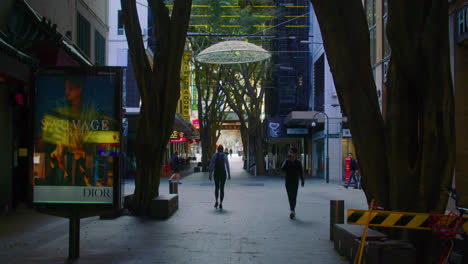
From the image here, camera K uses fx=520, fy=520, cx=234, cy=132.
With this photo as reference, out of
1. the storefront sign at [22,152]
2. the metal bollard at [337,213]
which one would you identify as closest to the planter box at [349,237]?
the metal bollard at [337,213]

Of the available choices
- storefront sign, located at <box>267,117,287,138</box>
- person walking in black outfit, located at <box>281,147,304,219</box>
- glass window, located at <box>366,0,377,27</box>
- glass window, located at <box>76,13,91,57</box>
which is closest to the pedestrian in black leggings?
person walking in black outfit, located at <box>281,147,304,219</box>

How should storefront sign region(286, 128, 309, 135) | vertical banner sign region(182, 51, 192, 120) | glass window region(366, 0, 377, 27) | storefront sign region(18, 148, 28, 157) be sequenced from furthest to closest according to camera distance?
vertical banner sign region(182, 51, 192, 120), storefront sign region(286, 128, 309, 135), glass window region(366, 0, 377, 27), storefront sign region(18, 148, 28, 157)

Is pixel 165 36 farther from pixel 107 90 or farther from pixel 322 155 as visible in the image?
pixel 322 155

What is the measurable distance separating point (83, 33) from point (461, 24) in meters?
13.6

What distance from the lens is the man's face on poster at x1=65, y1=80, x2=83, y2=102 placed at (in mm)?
→ 7559

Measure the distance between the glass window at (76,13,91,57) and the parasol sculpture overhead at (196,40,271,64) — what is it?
16.1 ft

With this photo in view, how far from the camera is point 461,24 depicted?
14875mm

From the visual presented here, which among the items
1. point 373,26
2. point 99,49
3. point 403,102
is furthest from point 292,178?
point 373,26

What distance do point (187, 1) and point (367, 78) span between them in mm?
6252

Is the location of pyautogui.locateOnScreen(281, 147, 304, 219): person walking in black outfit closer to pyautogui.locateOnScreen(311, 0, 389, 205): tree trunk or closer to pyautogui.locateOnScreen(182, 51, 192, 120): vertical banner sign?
pyautogui.locateOnScreen(311, 0, 389, 205): tree trunk

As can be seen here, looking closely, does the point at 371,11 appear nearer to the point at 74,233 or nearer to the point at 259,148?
the point at 259,148

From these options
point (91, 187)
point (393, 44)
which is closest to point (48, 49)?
point (91, 187)

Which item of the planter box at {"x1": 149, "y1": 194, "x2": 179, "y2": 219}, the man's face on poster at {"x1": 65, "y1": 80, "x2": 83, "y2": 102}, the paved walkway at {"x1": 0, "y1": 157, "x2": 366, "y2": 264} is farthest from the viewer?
the planter box at {"x1": 149, "y1": 194, "x2": 179, "y2": 219}

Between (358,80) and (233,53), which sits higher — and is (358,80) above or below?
below
